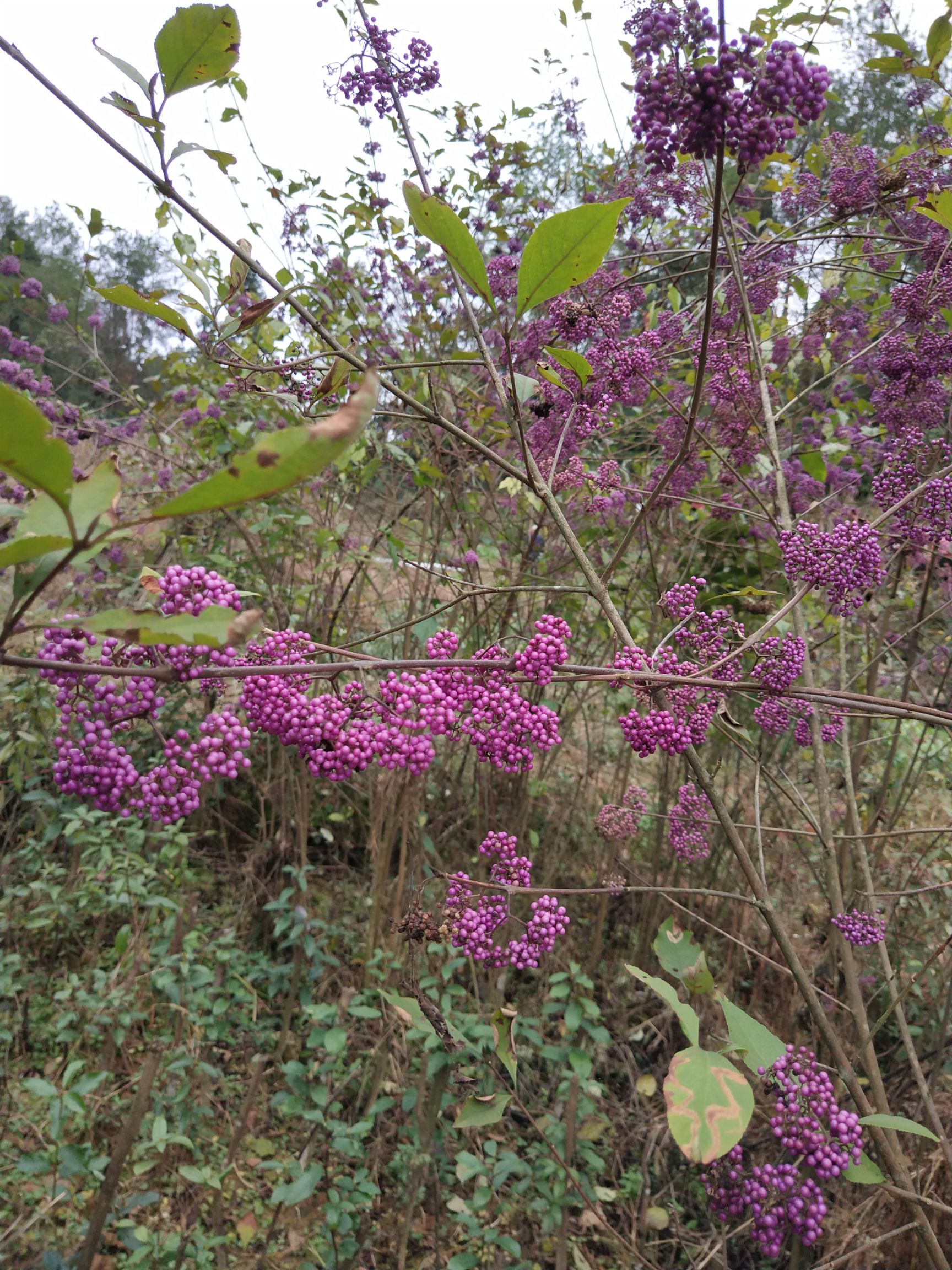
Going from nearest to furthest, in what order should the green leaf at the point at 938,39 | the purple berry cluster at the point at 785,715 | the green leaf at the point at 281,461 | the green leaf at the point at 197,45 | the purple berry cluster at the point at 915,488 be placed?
the green leaf at the point at 281,461
the green leaf at the point at 197,45
the purple berry cluster at the point at 915,488
the purple berry cluster at the point at 785,715
the green leaf at the point at 938,39

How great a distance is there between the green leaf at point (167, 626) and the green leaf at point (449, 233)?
39 cm

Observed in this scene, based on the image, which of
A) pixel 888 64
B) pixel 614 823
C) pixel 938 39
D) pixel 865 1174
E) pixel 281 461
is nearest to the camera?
pixel 281 461

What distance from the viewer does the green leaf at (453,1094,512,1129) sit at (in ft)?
3.56

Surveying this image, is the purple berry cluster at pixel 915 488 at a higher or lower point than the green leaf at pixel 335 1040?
higher

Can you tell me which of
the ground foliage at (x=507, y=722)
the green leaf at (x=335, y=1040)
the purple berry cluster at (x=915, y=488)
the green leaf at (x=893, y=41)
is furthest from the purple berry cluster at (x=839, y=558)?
the green leaf at (x=335, y=1040)

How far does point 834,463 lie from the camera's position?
120 inches

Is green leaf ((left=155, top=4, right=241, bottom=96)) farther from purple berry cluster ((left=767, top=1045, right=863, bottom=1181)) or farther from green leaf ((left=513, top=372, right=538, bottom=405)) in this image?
purple berry cluster ((left=767, top=1045, right=863, bottom=1181))

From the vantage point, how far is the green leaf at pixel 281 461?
1.23 ft

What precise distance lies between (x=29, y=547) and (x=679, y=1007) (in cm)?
71

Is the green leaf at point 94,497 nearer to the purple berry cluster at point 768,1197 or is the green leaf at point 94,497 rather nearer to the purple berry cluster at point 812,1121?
the purple berry cluster at point 812,1121

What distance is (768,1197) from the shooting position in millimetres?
1037

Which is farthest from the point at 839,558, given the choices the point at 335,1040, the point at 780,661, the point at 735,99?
the point at 335,1040

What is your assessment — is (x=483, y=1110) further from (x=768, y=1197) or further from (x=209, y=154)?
(x=209, y=154)

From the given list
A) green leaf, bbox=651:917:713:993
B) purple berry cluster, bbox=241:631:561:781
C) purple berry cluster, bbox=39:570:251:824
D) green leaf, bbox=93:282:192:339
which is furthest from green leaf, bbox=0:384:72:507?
green leaf, bbox=651:917:713:993
